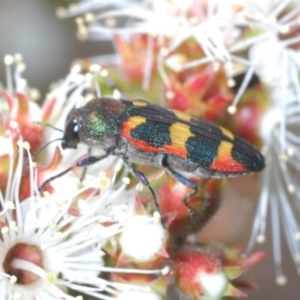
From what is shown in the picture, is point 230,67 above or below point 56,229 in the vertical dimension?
above

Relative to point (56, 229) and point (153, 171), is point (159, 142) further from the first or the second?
point (56, 229)

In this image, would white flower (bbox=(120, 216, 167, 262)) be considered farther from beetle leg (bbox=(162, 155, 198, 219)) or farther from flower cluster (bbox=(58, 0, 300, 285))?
flower cluster (bbox=(58, 0, 300, 285))

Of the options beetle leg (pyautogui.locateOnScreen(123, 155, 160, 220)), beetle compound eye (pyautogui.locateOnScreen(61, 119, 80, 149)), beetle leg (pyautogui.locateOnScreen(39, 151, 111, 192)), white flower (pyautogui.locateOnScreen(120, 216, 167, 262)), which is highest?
beetle compound eye (pyautogui.locateOnScreen(61, 119, 80, 149))

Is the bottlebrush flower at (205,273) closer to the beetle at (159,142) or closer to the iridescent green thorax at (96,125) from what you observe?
the beetle at (159,142)

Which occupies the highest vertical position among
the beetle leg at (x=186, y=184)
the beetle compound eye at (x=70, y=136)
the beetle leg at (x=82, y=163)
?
the beetle compound eye at (x=70, y=136)

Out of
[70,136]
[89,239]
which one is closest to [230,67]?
[70,136]

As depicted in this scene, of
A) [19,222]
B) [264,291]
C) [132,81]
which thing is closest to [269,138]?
[132,81]

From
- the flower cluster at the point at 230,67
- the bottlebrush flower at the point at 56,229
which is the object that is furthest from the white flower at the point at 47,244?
the flower cluster at the point at 230,67

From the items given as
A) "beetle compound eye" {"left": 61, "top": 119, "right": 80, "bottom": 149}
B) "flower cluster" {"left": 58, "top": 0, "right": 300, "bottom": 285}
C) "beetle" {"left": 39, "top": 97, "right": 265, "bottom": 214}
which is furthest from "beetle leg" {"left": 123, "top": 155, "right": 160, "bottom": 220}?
"flower cluster" {"left": 58, "top": 0, "right": 300, "bottom": 285}
